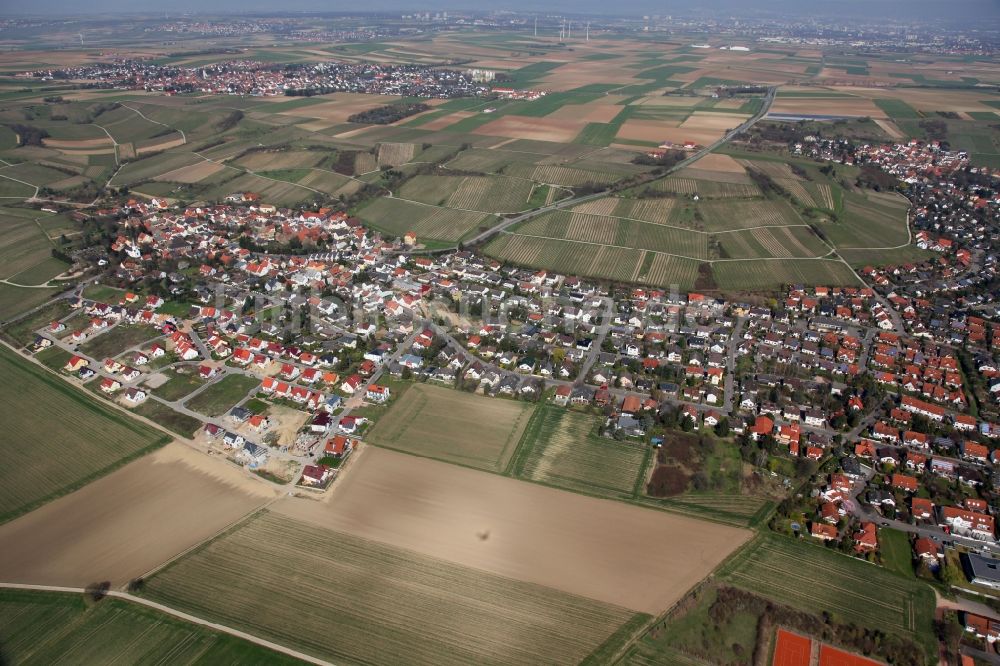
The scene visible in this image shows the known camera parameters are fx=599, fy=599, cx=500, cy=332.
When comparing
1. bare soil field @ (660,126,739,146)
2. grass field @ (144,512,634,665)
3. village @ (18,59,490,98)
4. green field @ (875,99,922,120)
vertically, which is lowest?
grass field @ (144,512,634,665)

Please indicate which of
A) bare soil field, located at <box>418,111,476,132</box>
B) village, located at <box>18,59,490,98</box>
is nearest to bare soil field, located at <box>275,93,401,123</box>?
village, located at <box>18,59,490,98</box>

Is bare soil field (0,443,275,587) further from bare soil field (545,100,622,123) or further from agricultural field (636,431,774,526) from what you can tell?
bare soil field (545,100,622,123)

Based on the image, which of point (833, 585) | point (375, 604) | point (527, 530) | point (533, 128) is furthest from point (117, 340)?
point (533, 128)

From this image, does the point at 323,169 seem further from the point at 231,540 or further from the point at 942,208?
the point at 942,208

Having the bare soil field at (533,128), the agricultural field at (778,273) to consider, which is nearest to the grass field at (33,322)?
the agricultural field at (778,273)

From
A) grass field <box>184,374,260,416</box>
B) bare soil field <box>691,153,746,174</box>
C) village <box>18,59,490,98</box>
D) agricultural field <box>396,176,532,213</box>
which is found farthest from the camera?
village <box>18,59,490,98</box>
